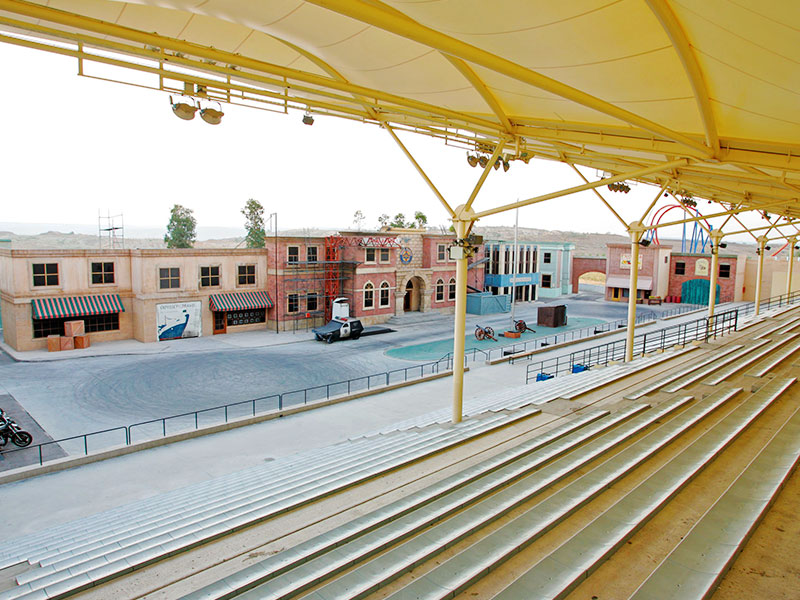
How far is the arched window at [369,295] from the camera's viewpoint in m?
31.8

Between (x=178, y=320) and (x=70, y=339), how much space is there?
492cm

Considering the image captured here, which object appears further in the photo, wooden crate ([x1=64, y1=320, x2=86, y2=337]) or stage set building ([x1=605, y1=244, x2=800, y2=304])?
stage set building ([x1=605, y1=244, x2=800, y2=304])

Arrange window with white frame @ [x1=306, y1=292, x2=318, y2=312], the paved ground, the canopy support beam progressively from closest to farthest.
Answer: the canopy support beam < the paved ground < window with white frame @ [x1=306, y1=292, x2=318, y2=312]

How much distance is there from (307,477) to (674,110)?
8.26 m

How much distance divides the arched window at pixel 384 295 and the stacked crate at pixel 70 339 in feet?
54.3

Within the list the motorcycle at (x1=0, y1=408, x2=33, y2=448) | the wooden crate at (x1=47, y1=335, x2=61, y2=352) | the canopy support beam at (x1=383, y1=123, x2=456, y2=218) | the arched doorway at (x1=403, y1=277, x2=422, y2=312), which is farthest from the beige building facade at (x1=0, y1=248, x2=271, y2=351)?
the canopy support beam at (x1=383, y1=123, x2=456, y2=218)

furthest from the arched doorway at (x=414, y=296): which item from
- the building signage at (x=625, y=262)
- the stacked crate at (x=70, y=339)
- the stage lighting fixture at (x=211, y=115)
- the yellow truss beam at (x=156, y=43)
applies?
the stage lighting fixture at (x=211, y=115)

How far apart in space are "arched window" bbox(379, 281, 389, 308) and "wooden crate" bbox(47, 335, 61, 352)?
1754 centimetres

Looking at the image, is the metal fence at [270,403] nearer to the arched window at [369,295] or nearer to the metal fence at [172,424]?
the metal fence at [172,424]

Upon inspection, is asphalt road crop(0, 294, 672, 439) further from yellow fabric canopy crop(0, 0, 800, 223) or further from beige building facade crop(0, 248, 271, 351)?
yellow fabric canopy crop(0, 0, 800, 223)

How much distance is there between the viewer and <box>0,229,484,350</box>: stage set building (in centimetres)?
2358

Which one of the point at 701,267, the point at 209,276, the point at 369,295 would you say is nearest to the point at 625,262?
the point at 701,267

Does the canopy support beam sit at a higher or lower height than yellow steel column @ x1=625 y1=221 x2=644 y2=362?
higher

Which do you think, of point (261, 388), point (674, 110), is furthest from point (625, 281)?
point (674, 110)
